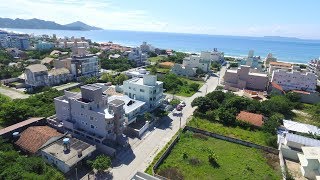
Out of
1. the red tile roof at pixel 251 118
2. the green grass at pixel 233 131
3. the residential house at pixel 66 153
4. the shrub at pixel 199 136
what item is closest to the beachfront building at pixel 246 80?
the red tile roof at pixel 251 118

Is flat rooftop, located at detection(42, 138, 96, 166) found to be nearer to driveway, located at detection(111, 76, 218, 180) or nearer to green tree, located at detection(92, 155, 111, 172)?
green tree, located at detection(92, 155, 111, 172)

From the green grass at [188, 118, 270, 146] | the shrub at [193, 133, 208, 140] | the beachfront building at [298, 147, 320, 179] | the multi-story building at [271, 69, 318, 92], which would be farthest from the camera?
the multi-story building at [271, 69, 318, 92]

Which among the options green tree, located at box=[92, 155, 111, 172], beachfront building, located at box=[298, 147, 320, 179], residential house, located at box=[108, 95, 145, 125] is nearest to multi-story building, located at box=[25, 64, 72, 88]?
residential house, located at box=[108, 95, 145, 125]

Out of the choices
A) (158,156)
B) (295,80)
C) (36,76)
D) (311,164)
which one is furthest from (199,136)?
(36,76)

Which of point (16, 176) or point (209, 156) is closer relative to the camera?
point (16, 176)

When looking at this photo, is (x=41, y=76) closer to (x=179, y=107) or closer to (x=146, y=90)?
(x=146, y=90)

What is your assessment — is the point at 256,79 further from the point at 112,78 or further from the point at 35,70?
the point at 35,70

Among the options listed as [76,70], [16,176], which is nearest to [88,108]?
[16,176]
